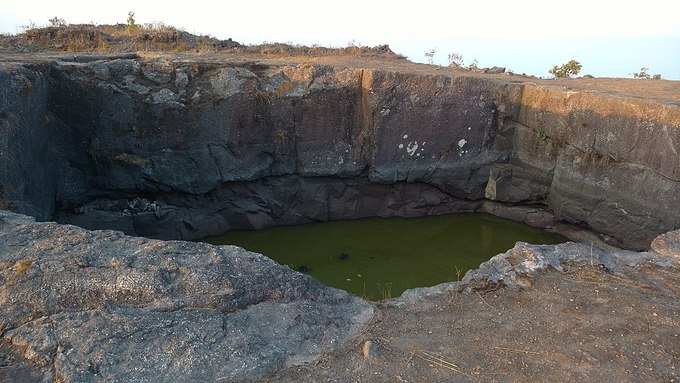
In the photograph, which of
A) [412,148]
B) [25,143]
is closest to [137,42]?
[25,143]

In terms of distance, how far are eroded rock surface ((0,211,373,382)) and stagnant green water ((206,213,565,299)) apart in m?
2.20

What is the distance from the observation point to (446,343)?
8.79ft

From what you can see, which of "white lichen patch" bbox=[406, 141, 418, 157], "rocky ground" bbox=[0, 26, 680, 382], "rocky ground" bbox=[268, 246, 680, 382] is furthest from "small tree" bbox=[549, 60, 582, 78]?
"rocky ground" bbox=[268, 246, 680, 382]

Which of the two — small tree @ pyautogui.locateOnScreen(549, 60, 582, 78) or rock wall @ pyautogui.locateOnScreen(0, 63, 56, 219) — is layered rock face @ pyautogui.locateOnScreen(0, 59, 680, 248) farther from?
small tree @ pyautogui.locateOnScreen(549, 60, 582, 78)

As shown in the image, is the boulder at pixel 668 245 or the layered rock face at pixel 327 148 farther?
the layered rock face at pixel 327 148

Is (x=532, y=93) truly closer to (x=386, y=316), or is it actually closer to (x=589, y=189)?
(x=589, y=189)

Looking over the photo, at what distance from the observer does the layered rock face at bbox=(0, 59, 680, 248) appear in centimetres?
577

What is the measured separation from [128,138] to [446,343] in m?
4.71

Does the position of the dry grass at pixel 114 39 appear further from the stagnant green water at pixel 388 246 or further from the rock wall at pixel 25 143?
the stagnant green water at pixel 388 246

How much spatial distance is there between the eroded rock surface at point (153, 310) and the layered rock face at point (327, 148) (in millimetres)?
2973

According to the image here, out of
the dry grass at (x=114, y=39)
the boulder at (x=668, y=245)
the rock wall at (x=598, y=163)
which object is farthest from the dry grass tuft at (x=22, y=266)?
the dry grass at (x=114, y=39)

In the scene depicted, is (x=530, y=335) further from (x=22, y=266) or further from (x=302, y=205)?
(x=302, y=205)

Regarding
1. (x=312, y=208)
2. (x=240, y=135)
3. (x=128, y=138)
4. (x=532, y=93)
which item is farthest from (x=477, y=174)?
(x=128, y=138)

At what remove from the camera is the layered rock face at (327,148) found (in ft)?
18.9
